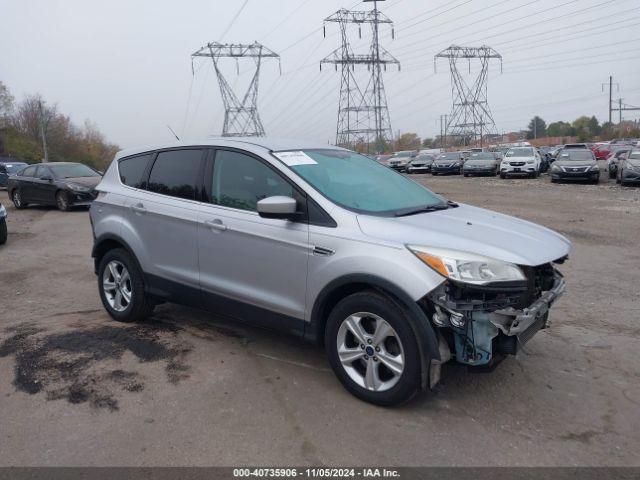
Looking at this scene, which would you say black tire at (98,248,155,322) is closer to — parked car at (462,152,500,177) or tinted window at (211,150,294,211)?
tinted window at (211,150,294,211)

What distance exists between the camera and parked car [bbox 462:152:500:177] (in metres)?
30.2

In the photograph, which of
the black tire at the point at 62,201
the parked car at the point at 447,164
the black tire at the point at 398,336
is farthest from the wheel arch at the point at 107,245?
the parked car at the point at 447,164

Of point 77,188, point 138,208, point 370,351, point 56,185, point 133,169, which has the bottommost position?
point 370,351

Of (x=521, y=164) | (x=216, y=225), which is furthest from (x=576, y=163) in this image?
(x=216, y=225)

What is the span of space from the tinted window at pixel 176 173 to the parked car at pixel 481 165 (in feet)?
89.1

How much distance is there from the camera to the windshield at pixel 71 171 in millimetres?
16328

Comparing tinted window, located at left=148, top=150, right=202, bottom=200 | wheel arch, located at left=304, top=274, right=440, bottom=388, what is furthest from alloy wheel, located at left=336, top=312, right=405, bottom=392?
tinted window, located at left=148, top=150, right=202, bottom=200

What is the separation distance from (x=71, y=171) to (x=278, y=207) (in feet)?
47.8

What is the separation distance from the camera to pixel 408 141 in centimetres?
11125

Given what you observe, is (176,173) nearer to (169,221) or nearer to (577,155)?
(169,221)

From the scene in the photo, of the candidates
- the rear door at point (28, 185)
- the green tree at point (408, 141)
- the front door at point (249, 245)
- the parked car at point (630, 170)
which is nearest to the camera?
the front door at point (249, 245)

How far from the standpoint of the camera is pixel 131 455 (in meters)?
3.16

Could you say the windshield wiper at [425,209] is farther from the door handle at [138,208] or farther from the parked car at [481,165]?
the parked car at [481,165]

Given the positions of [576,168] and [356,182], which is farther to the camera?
[576,168]
